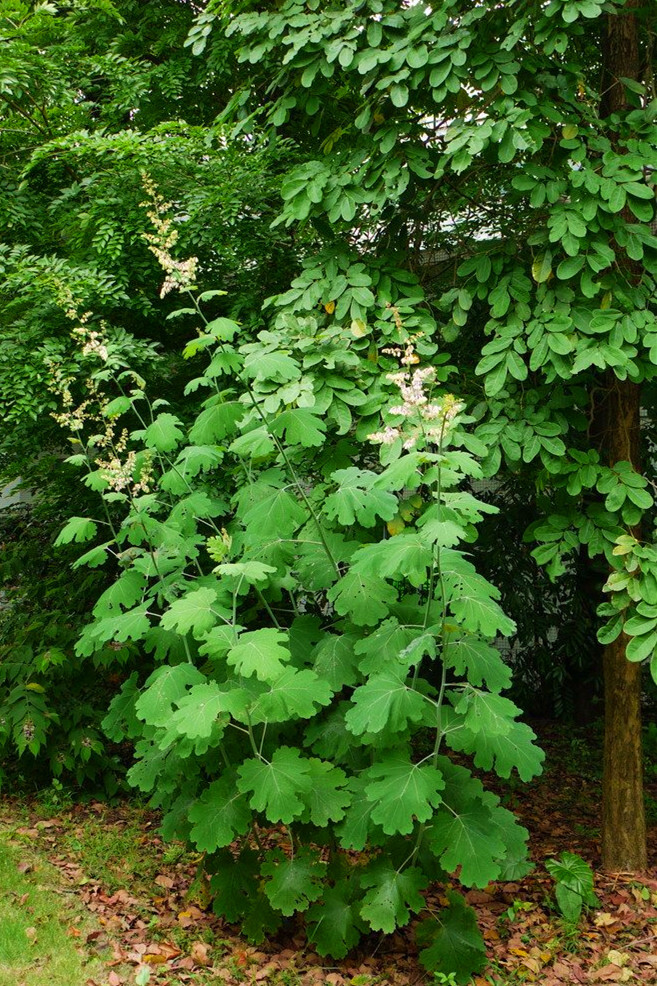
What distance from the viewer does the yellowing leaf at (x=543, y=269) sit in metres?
4.12

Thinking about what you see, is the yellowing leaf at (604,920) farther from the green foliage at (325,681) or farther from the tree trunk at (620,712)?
the green foliage at (325,681)

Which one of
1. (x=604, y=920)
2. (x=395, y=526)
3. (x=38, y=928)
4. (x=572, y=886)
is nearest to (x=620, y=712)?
(x=572, y=886)

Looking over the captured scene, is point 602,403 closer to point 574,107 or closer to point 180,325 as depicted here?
point 574,107

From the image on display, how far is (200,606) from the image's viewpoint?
3682 millimetres

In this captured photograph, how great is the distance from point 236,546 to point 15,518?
3.35m

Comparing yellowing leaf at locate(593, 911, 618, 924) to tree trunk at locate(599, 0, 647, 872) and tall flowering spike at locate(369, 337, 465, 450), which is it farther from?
tall flowering spike at locate(369, 337, 465, 450)

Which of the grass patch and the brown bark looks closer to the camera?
the grass patch

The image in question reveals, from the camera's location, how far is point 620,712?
16.1 ft

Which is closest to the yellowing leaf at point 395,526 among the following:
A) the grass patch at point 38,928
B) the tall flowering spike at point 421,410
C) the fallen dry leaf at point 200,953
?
the tall flowering spike at point 421,410

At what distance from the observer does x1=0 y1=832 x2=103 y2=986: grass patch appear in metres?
3.82

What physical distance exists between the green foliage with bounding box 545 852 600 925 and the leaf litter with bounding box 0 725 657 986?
0.24 ft

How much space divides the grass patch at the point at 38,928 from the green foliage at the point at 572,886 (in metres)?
2.20

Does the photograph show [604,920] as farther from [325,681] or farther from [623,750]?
[325,681]

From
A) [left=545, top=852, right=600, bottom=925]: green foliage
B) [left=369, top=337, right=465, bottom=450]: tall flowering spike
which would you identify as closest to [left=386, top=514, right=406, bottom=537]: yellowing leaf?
[left=369, top=337, right=465, bottom=450]: tall flowering spike
